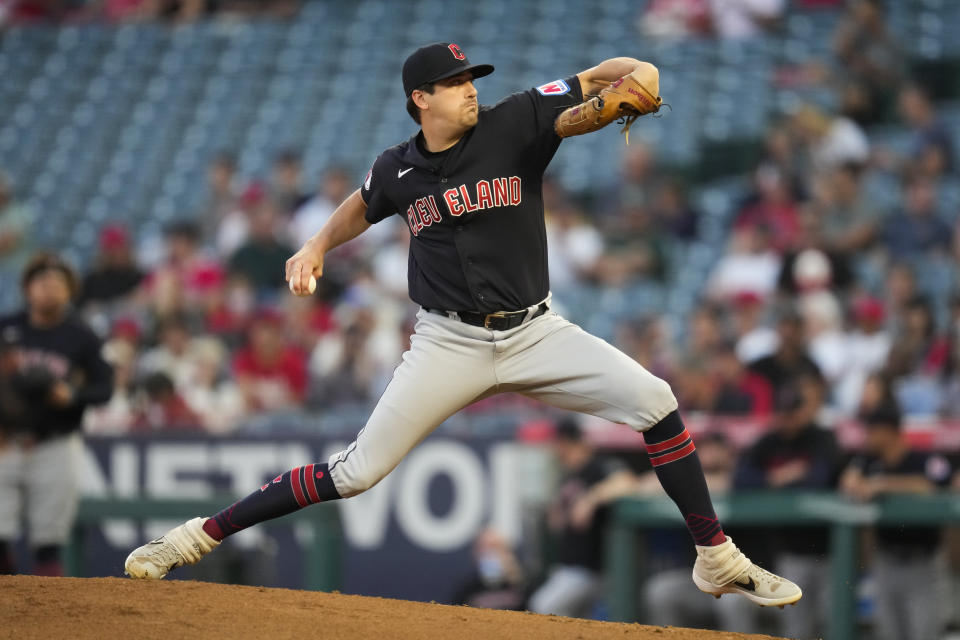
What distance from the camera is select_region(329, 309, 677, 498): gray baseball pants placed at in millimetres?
3879

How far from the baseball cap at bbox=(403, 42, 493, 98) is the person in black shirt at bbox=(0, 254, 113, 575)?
3007 millimetres

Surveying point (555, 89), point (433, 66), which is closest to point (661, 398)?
point (555, 89)

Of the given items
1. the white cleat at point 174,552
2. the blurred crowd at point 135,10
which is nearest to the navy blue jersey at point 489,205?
the white cleat at point 174,552

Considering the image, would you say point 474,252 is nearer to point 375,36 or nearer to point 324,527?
point 324,527

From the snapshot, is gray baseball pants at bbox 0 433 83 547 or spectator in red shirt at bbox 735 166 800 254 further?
spectator in red shirt at bbox 735 166 800 254

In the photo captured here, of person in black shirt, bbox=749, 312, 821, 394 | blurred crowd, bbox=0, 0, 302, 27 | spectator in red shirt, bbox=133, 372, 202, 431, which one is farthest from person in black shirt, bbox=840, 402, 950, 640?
blurred crowd, bbox=0, 0, 302, 27

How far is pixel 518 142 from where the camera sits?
12.8 ft

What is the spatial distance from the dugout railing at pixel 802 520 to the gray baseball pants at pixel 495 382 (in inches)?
87.3

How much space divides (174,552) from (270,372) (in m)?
4.53

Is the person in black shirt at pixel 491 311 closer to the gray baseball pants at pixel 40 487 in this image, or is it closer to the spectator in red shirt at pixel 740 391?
the gray baseball pants at pixel 40 487

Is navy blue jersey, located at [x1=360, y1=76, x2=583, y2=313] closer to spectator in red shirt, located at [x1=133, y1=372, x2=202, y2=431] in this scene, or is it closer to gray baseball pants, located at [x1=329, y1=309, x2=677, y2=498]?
gray baseball pants, located at [x1=329, y1=309, x2=677, y2=498]

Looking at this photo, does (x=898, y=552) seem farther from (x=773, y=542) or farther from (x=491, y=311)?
(x=491, y=311)

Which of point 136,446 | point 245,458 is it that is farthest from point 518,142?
point 136,446

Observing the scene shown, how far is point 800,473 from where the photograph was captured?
6.27m
